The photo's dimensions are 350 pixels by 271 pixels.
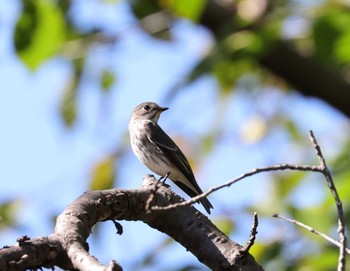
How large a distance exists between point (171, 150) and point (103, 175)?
4.04 feet

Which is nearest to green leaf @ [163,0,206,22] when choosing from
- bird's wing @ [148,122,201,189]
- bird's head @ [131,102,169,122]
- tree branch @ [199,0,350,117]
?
bird's wing @ [148,122,201,189]

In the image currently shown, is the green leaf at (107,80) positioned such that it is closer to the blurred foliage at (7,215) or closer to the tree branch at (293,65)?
the tree branch at (293,65)

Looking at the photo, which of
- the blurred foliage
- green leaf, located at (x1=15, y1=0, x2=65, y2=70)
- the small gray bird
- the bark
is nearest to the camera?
the bark

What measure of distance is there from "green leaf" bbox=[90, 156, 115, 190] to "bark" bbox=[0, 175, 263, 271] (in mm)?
3759

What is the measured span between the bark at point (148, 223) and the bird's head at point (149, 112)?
142 inches

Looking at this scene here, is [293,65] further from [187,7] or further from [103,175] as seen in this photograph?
[187,7]

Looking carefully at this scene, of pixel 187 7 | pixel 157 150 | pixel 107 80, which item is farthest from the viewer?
pixel 107 80

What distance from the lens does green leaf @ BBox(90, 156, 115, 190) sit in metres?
7.64

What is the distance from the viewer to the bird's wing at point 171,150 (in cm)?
606

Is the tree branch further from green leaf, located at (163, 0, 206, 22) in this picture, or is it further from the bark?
the bark

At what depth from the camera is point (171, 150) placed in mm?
6641

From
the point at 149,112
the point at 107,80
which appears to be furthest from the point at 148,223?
the point at 107,80

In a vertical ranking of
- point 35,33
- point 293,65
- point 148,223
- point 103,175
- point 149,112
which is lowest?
point 148,223

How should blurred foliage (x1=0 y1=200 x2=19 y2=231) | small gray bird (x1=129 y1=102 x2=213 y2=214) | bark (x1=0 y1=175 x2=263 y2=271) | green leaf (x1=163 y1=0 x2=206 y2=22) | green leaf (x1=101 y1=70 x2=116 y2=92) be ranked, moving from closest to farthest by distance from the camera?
1. bark (x1=0 y1=175 x2=263 y2=271)
2. small gray bird (x1=129 y1=102 x2=213 y2=214)
3. green leaf (x1=163 y1=0 x2=206 y2=22)
4. blurred foliage (x1=0 y1=200 x2=19 y2=231)
5. green leaf (x1=101 y1=70 x2=116 y2=92)
